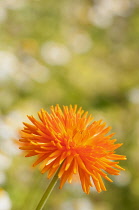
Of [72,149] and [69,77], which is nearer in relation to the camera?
[72,149]

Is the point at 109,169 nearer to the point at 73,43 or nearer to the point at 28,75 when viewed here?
the point at 28,75

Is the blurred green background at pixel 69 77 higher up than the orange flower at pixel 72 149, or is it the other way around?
the blurred green background at pixel 69 77

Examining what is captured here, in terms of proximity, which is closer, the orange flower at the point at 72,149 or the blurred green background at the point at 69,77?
the orange flower at the point at 72,149

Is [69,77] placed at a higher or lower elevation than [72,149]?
higher

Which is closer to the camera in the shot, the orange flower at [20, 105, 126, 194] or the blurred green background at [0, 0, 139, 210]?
the orange flower at [20, 105, 126, 194]

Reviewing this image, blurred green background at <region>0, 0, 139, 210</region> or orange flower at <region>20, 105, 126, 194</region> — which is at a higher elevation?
blurred green background at <region>0, 0, 139, 210</region>
